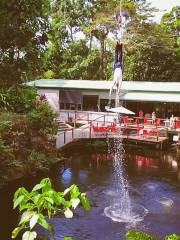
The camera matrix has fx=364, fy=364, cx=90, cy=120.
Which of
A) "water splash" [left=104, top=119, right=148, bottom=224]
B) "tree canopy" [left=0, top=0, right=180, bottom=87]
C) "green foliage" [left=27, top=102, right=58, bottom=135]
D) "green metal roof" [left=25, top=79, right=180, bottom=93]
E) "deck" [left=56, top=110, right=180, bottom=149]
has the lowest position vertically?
"water splash" [left=104, top=119, right=148, bottom=224]

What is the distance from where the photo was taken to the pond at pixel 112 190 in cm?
1351

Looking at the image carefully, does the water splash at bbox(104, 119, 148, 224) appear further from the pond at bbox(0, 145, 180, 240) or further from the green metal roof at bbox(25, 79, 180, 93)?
the green metal roof at bbox(25, 79, 180, 93)

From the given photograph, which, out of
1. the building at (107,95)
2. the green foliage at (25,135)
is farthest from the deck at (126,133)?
the green foliage at (25,135)

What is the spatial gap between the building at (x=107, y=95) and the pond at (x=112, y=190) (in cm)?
686

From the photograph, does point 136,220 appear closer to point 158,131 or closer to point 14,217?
point 14,217

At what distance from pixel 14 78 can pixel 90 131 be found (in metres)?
11.5

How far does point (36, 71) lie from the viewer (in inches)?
845

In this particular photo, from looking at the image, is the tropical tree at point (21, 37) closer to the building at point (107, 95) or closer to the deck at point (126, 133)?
the deck at point (126, 133)

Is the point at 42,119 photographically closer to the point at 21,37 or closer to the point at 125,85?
the point at 21,37

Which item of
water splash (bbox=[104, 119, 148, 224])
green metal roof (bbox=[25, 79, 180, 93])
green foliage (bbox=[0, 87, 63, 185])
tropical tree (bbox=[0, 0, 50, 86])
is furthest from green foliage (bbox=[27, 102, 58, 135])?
green metal roof (bbox=[25, 79, 180, 93])

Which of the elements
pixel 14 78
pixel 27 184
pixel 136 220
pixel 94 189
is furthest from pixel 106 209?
pixel 14 78

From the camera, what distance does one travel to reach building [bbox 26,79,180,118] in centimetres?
3331

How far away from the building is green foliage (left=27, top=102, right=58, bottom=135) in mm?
11127

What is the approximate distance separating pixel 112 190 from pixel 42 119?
7208 mm
